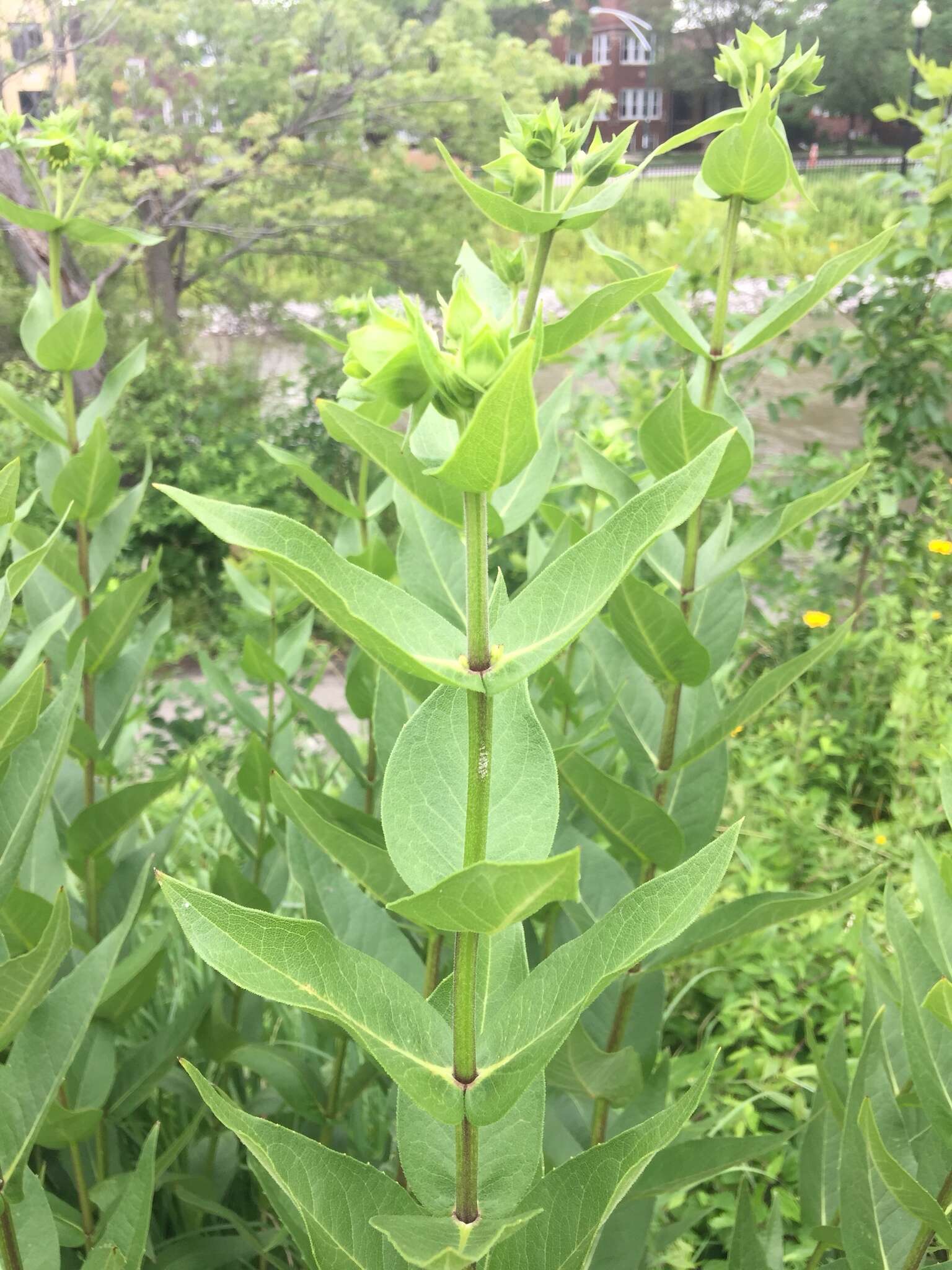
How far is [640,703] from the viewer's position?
645 millimetres

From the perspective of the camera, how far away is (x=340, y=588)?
315 mm

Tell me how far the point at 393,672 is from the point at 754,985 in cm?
100

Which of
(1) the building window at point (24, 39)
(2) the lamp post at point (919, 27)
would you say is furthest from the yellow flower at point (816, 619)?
(1) the building window at point (24, 39)

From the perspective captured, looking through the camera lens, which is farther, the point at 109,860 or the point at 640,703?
the point at 109,860

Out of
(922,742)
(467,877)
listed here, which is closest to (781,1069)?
(922,742)

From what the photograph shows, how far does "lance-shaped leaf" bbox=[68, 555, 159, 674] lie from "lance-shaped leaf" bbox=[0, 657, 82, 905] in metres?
0.23

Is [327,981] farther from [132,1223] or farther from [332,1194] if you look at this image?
[132,1223]

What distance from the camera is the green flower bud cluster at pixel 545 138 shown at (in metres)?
0.54

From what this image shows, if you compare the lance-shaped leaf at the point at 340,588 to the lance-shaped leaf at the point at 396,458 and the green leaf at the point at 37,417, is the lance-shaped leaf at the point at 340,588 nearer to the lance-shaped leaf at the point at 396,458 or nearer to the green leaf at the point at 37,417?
the lance-shaped leaf at the point at 396,458

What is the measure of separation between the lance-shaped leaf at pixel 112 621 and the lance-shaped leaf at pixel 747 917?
0.45 m

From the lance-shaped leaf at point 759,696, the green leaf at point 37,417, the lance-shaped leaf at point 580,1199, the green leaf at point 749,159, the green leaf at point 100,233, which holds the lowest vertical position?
the lance-shaped leaf at point 580,1199

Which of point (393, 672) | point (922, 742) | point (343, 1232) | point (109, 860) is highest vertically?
point (393, 672)

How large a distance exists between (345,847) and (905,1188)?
11.9 inches

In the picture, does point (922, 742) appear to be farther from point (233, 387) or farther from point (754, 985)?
point (233, 387)
